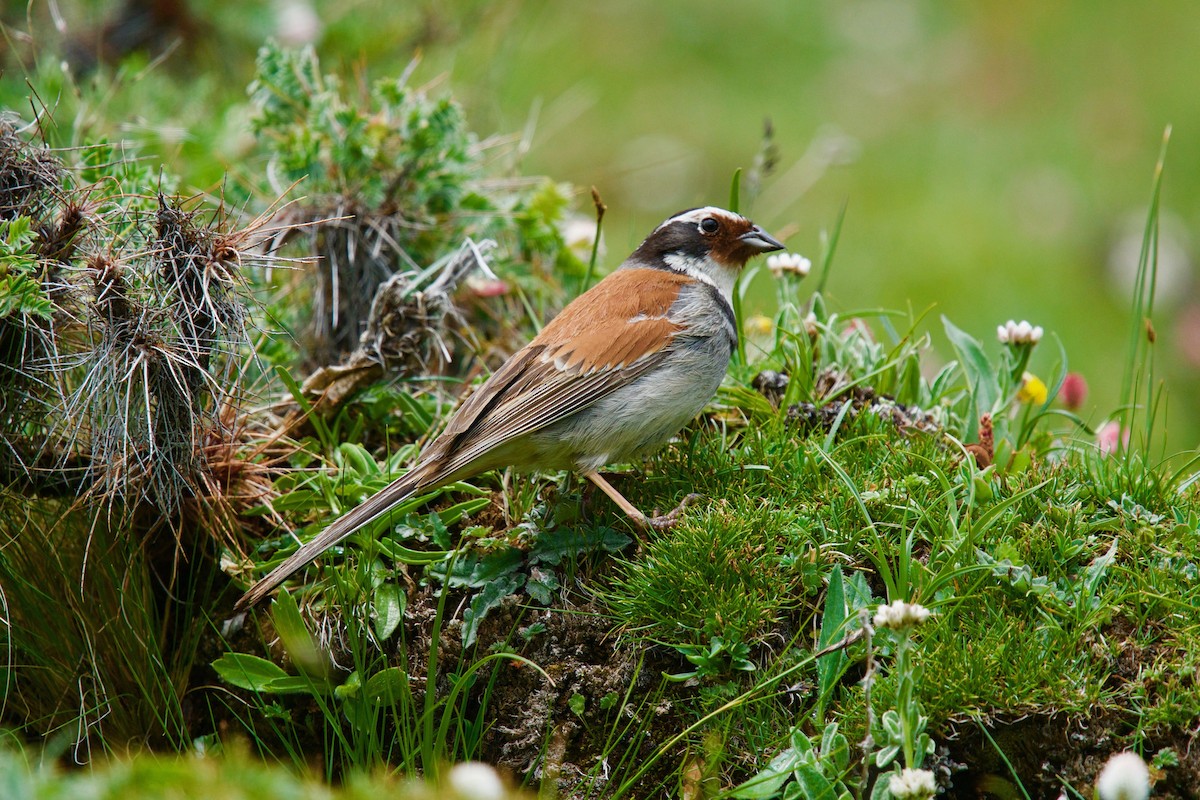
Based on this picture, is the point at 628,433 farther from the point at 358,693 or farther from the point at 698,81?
the point at 698,81

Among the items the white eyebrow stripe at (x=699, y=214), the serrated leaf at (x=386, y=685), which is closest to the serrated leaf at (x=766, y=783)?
the serrated leaf at (x=386, y=685)

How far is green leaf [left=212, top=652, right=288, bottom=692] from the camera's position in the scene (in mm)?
4121

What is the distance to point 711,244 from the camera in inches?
214

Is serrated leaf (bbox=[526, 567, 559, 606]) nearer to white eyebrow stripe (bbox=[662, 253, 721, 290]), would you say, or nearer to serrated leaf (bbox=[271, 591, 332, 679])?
serrated leaf (bbox=[271, 591, 332, 679])

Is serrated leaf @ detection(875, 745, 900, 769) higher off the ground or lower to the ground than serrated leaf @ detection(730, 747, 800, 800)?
higher

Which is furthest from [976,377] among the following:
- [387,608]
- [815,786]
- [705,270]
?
[387,608]

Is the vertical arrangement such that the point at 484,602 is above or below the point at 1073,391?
below

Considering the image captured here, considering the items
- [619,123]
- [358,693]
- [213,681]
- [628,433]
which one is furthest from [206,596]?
[619,123]

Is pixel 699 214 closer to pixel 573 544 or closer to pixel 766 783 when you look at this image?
pixel 573 544

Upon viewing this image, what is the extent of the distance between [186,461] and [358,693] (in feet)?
3.41

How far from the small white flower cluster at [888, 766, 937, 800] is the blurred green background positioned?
11.8 feet

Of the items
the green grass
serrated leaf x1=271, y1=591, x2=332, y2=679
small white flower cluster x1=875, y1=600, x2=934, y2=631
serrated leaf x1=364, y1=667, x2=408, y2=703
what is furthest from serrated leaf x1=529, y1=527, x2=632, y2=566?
small white flower cluster x1=875, y1=600, x2=934, y2=631

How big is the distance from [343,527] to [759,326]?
2.37m

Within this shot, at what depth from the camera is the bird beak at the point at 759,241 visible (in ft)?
17.4
